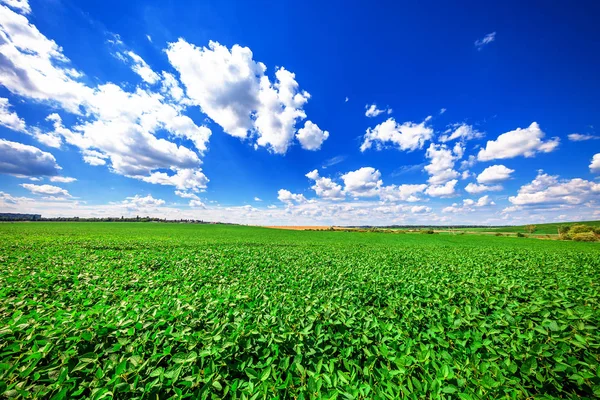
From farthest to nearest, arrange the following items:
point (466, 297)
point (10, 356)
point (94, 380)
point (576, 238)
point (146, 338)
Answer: point (576, 238), point (466, 297), point (146, 338), point (10, 356), point (94, 380)

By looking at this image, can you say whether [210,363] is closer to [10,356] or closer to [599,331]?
[10,356]

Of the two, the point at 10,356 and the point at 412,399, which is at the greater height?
the point at 10,356

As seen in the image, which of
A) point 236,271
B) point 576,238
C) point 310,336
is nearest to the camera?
point 310,336

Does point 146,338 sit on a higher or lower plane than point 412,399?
higher

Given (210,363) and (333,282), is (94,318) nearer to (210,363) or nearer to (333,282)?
(210,363)

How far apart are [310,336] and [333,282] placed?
4350 millimetres

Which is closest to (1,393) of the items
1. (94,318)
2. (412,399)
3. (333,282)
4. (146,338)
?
(146,338)

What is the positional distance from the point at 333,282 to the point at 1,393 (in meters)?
7.47

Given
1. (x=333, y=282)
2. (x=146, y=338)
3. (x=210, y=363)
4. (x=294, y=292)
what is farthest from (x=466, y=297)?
(x=146, y=338)

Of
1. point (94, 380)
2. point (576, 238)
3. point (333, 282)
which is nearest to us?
point (94, 380)

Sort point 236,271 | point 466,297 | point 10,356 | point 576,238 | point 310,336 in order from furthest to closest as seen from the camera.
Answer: point 576,238 → point 236,271 → point 466,297 → point 310,336 → point 10,356

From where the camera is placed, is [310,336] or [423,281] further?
[423,281]

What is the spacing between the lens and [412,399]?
8.79 feet

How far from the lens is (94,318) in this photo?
13.4 ft
